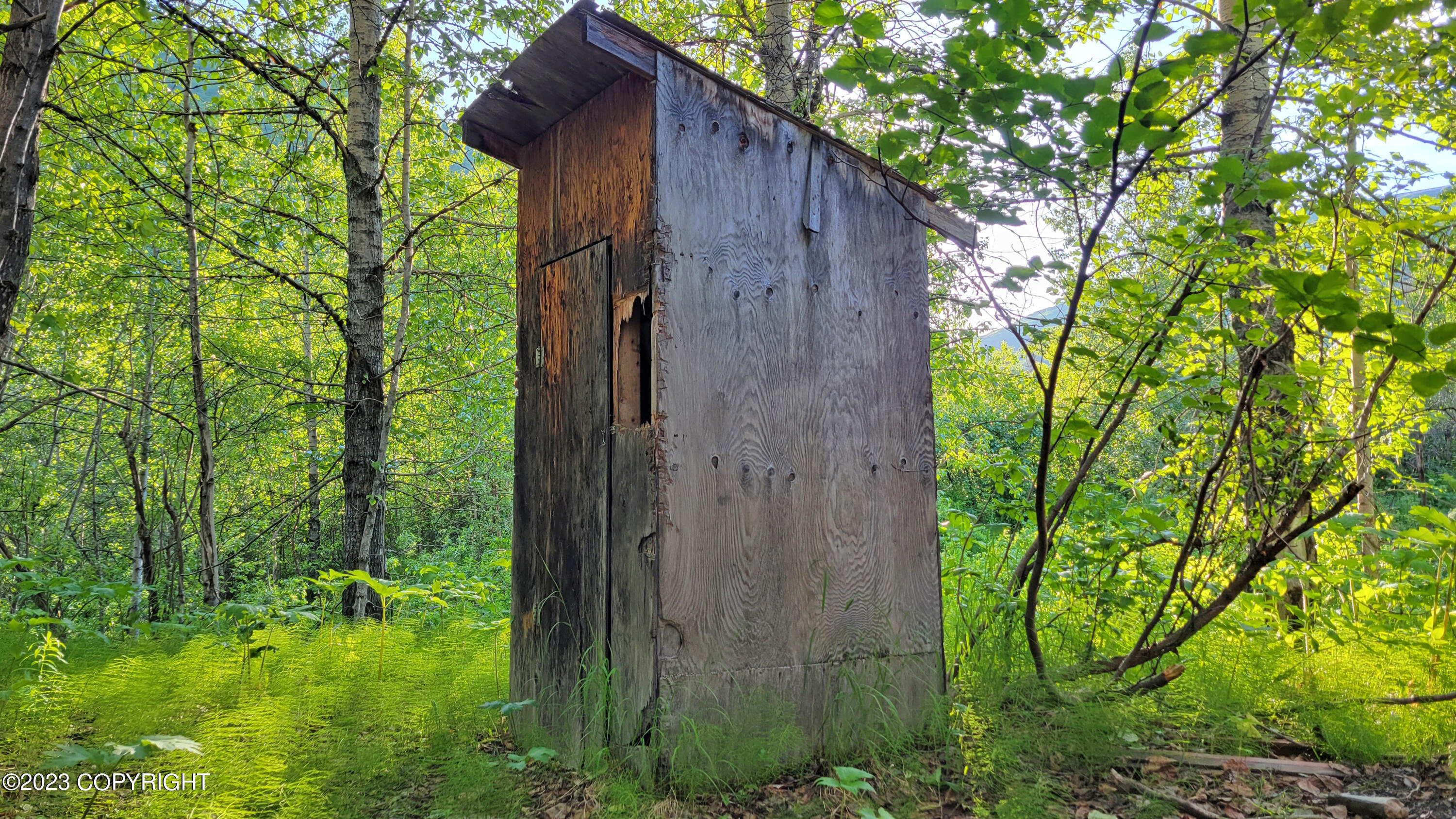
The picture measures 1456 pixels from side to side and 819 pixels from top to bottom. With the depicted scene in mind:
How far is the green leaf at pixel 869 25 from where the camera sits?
6.64ft

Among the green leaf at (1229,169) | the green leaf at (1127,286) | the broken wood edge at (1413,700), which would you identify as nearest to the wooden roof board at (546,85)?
the green leaf at (1127,286)

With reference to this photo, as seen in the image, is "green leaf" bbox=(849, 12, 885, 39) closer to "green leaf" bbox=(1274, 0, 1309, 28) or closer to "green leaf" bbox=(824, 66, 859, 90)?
"green leaf" bbox=(824, 66, 859, 90)

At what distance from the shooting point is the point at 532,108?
3148 millimetres

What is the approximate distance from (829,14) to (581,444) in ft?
5.64

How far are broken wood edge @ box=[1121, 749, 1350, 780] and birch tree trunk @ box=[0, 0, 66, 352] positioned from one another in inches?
197

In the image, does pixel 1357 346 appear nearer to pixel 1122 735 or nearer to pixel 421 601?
pixel 1122 735

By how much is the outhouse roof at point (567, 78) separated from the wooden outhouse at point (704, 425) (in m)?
0.01

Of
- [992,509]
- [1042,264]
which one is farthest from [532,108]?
[992,509]

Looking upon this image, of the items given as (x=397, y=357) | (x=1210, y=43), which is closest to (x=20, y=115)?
(x=397, y=357)

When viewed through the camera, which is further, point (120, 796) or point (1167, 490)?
point (1167, 490)

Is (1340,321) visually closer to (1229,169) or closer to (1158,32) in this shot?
(1229,169)

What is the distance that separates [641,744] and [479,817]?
0.54m

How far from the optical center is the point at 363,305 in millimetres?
5039

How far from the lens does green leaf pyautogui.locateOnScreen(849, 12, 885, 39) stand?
203 cm
